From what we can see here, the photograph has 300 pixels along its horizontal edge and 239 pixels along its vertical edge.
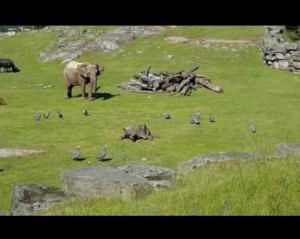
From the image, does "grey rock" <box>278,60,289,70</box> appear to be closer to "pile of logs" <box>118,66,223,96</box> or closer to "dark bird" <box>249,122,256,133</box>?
"pile of logs" <box>118,66,223,96</box>

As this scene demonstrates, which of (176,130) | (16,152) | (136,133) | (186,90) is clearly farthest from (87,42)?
(16,152)

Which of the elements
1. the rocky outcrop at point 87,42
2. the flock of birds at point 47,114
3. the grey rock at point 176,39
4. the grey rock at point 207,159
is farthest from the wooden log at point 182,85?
the rocky outcrop at point 87,42

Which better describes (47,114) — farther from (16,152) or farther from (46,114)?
(16,152)

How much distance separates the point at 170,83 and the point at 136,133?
14.2 m

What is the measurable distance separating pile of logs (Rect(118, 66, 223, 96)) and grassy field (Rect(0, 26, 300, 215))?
3.30ft

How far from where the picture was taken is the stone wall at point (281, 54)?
40.9 meters

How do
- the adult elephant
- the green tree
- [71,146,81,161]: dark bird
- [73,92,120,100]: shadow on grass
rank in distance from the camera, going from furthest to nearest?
the green tree, [73,92,120,100]: shadow on grass, the adult elephant, [71,146,81,161]: dark bird

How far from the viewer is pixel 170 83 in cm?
3591

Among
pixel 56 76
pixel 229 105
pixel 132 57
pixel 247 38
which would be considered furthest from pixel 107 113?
pixel 247 38

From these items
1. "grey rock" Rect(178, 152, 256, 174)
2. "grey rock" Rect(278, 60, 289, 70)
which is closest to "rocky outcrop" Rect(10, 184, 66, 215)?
"grey rock" Rect(178, 152, 256, 174)

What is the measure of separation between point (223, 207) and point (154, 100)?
2478cm

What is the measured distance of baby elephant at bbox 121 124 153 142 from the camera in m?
22.2

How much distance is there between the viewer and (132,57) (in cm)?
5009
